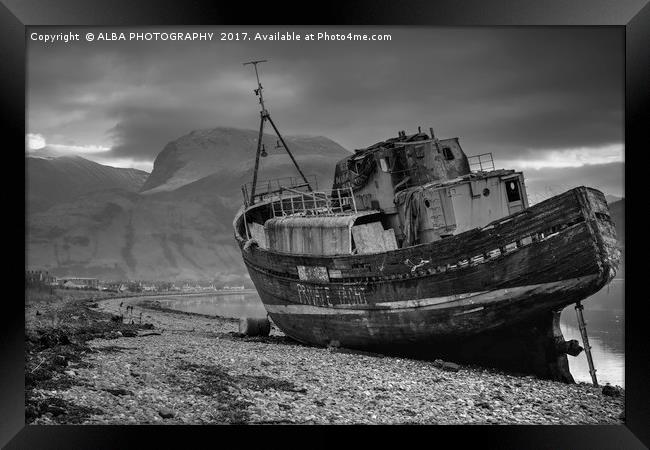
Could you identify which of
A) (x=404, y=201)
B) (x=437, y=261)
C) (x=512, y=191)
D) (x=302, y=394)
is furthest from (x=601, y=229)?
(x=302, y=394)

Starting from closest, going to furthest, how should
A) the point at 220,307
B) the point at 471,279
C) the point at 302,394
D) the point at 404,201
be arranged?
the point at 302,394 → the point at 471,279 → the point at 404,201 → the point at 220,307

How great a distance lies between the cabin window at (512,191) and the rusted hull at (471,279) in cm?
219

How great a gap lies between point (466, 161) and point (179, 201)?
93.9 m

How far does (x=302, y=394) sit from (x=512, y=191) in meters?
6.65

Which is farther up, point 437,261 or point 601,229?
point 601,229

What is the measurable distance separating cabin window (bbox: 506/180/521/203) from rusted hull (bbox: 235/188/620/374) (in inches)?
86.4

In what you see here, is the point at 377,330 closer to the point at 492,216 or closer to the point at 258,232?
the point at 492,216

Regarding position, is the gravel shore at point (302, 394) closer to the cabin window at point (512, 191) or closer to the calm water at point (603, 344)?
the calm water at point (603, 344)

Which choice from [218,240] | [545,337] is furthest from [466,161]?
[218,240]

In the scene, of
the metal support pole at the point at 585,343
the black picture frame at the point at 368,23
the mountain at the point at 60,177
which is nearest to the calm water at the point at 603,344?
the metal support pole at the point at 585,343

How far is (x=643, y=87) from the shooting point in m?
10.3

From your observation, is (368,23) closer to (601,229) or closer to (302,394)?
(601,229)

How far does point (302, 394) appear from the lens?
1120cm

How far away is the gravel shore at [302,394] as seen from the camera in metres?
10.4
